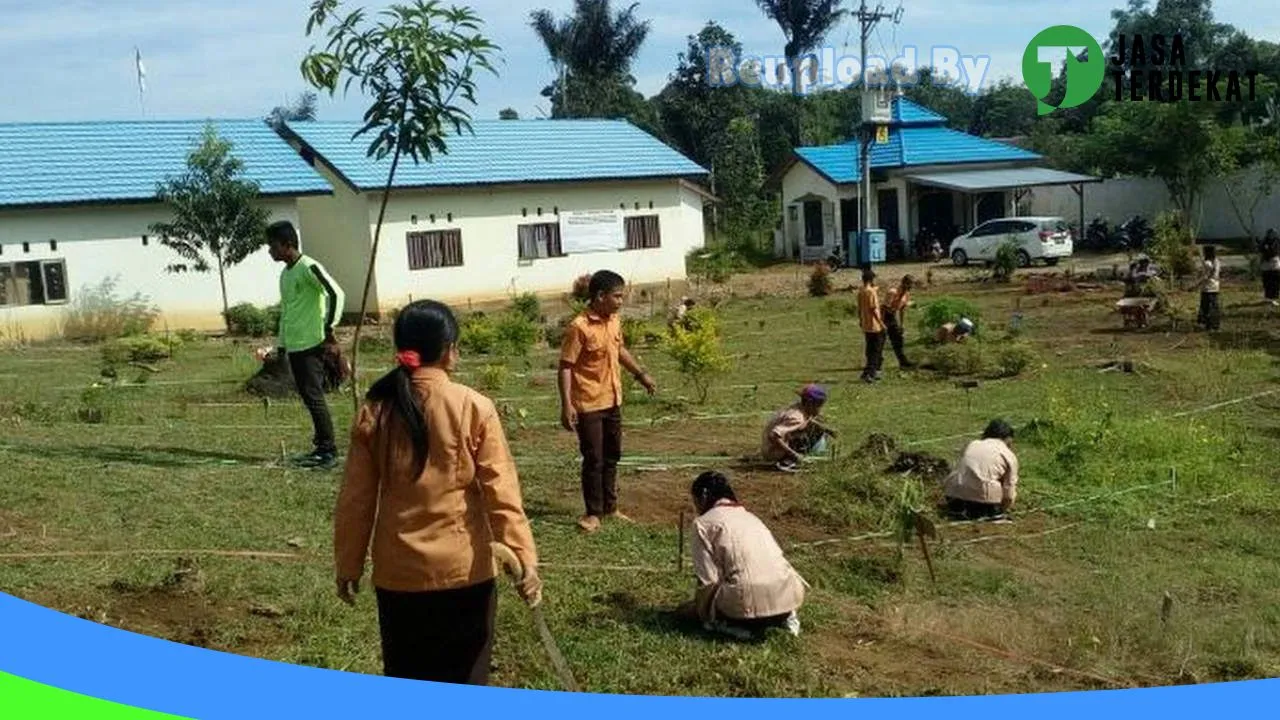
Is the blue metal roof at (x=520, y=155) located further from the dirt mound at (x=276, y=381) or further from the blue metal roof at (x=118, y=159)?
the dirt mound at (x=276, y=381)

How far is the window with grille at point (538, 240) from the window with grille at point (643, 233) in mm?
1876

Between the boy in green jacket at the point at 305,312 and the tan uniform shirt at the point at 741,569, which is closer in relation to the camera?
the tan uniform shirt at the point at 741,569

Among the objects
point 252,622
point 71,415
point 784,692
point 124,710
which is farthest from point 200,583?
point 71,415

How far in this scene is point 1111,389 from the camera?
13422mm

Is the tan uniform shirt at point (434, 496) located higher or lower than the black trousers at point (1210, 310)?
higher

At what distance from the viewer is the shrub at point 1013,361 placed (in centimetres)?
1472

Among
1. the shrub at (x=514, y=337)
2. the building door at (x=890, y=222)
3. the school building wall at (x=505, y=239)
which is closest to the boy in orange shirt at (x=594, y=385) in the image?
the shrub at (x=514, y=337)

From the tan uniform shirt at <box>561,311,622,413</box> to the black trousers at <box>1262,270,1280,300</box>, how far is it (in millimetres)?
15331

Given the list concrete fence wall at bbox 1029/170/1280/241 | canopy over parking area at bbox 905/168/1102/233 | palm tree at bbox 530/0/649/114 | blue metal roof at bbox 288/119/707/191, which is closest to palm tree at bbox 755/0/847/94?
palm tree at bbox 530/0/649/114

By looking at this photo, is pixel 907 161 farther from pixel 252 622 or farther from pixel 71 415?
pixel 252 622

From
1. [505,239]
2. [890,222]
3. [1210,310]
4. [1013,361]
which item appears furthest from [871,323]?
[890,222]

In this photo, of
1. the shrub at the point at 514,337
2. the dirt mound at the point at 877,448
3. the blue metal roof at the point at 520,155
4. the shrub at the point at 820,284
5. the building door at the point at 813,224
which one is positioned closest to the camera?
the dirt mound at the point at 877,448

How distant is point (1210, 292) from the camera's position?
17500 millimetres

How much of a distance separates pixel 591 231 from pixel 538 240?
1.24 meters
